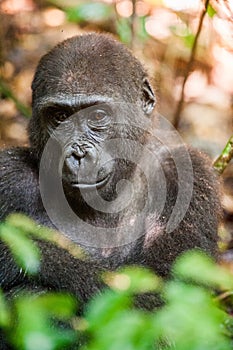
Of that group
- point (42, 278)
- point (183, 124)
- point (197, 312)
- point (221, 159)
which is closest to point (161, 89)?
point (183, 124)

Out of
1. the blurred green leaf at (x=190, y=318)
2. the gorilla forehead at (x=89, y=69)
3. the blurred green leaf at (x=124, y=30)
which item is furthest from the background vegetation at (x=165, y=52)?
the blurred green leaf at (x=190, y=318)

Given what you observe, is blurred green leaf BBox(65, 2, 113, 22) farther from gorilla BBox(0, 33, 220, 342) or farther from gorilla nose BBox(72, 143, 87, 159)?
gorilla nose BBox(72, 143, 87, 159)

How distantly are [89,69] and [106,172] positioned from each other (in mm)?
594

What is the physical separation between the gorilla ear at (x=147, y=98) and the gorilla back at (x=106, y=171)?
31 mm

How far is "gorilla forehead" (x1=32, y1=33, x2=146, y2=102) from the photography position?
4.07m

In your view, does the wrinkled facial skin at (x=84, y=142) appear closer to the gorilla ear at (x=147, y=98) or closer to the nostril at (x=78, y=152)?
the nostril at (x=78, y=152)

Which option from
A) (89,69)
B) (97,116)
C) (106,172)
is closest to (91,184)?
(106,172)

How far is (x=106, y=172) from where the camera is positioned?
391 cm

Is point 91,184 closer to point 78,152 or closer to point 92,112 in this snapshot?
point 78,152

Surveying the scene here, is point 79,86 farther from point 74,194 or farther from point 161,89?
point 161,89

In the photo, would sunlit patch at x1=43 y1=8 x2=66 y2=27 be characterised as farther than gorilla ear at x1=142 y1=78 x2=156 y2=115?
Yes

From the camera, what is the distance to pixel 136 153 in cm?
424

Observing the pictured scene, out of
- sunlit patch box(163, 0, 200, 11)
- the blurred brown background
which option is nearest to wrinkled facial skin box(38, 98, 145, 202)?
the blurred brown background

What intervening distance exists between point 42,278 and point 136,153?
99 centimetres
